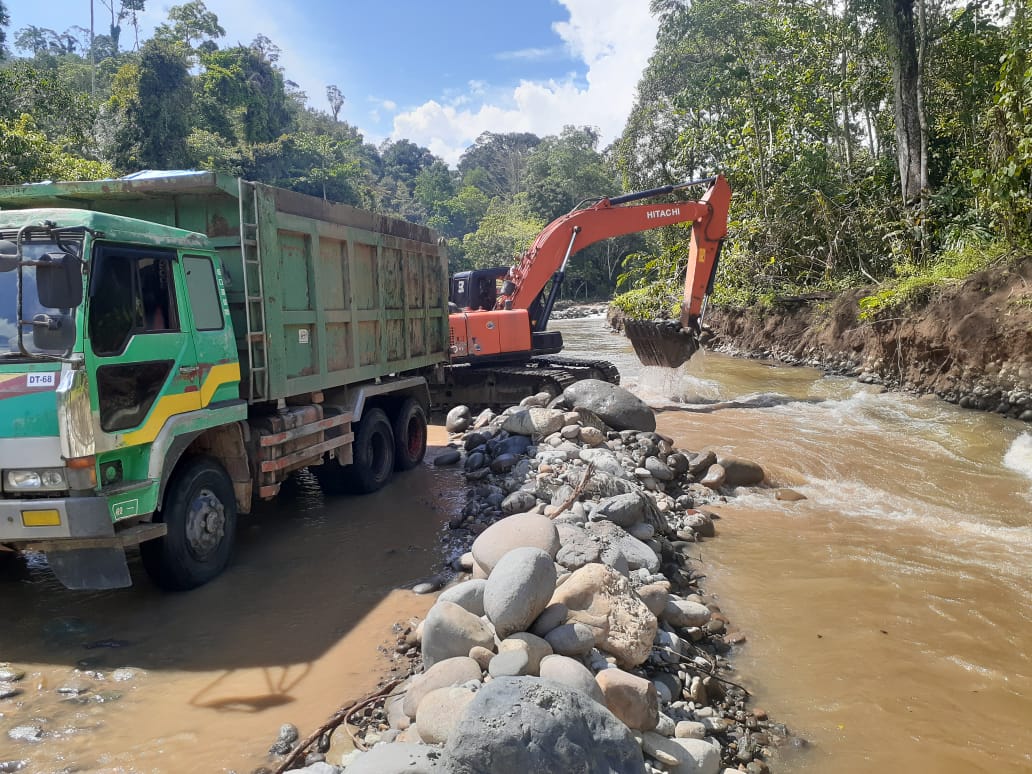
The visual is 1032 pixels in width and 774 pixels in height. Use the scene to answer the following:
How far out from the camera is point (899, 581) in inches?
227

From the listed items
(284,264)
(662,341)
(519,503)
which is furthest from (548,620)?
(662,341)

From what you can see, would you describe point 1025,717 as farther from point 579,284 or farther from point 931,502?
point 579,284

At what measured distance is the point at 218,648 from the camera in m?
4.46

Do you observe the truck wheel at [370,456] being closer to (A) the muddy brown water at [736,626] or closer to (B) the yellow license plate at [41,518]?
(A) the muddy brown water at [736,626]

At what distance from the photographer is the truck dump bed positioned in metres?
5.78

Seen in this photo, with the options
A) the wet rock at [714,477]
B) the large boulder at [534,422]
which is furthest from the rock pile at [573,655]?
the large boulder at [534,422]

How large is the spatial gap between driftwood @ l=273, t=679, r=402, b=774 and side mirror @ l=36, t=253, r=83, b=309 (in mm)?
2670

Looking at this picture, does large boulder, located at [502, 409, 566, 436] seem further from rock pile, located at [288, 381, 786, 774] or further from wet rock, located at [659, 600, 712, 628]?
wet rock, located at [659, 600, 712, 628]

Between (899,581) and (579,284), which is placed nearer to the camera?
(899,581)

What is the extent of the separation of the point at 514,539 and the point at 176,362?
2.58 m

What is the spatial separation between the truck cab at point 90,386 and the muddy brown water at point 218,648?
445mm

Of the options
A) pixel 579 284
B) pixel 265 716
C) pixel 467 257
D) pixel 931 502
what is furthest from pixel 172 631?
pixel 467 257

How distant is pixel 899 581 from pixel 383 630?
160 inches

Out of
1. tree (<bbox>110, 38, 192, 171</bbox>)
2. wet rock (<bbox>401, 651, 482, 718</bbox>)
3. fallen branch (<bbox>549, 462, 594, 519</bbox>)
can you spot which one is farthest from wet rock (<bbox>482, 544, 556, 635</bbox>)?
tree (<bbox>110, 38, 192, 171</bbox>)
